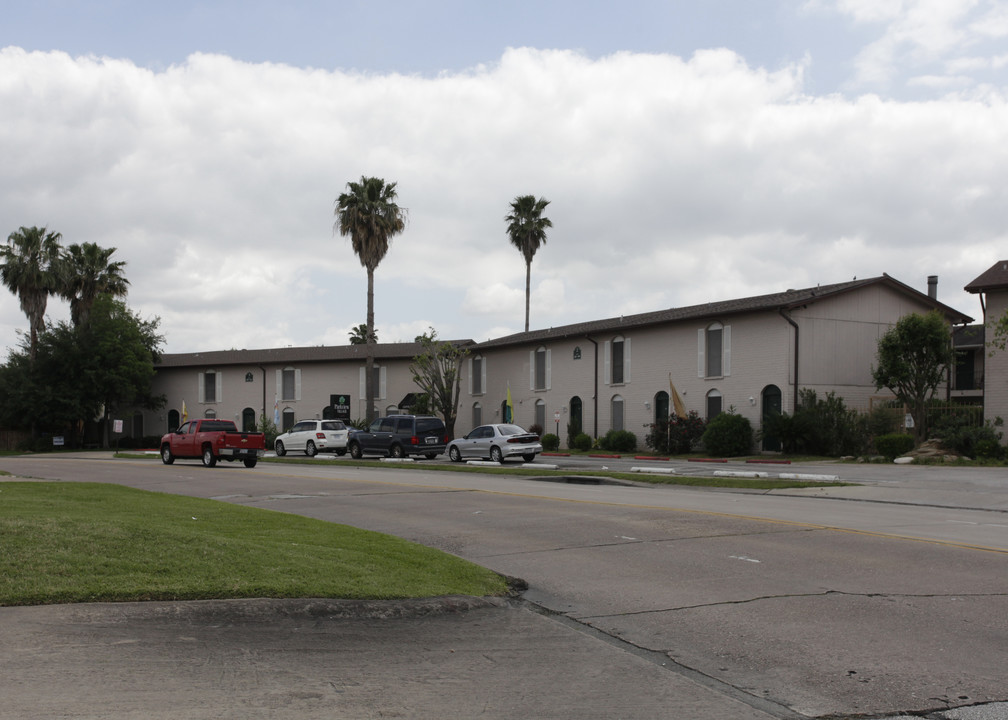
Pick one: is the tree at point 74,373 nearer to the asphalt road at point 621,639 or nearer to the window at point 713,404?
the window at point 713,404

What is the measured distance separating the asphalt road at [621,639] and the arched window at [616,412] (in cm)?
3339

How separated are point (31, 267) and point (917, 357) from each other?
52176mm

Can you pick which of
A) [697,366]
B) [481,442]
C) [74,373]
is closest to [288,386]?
[74,373]

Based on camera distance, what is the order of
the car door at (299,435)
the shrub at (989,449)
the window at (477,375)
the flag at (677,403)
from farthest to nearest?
the window at (477,375) → the car door at (299,435) → the flag at (677,403) → the shrub at (989,449)

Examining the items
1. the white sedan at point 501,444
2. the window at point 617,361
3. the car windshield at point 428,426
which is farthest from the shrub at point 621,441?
the car windshield at point 428,426

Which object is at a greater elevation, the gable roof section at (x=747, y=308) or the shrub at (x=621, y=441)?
the gable roof section at (x=747, y=308)

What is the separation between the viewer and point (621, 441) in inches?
1740

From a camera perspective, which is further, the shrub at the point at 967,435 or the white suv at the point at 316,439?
the white suv at the point at 316,439

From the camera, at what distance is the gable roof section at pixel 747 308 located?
37719 mm

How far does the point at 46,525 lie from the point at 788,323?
3238 cm

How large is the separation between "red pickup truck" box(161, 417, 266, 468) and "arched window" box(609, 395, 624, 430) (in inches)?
762

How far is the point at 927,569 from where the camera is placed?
989 cm

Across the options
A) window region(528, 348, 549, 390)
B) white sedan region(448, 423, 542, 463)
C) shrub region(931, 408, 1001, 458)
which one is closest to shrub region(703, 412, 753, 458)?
shrub region(931, 408, 1001, 458)

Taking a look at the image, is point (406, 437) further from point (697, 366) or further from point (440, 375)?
point (440, 375)
